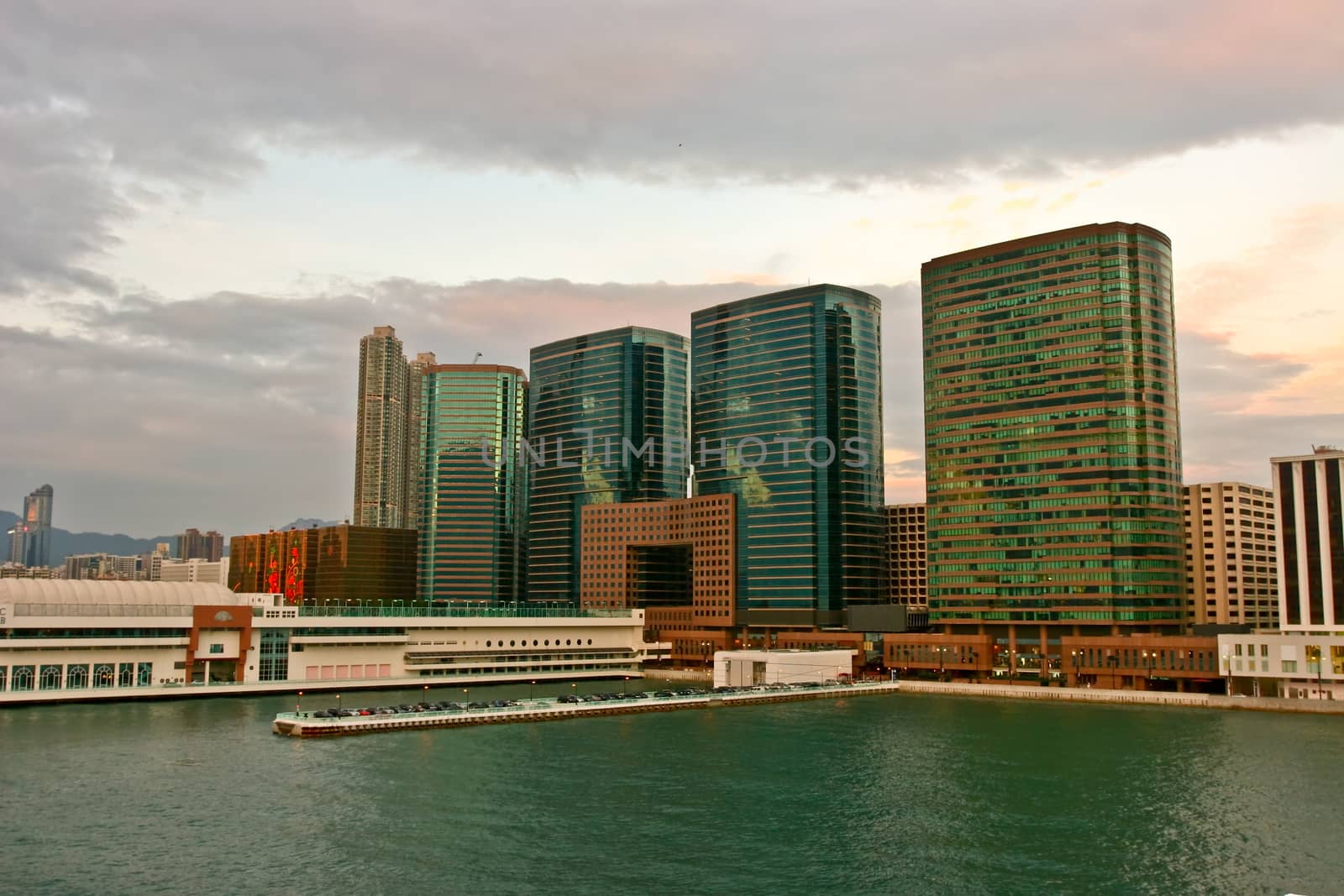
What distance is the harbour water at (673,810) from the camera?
215 ft

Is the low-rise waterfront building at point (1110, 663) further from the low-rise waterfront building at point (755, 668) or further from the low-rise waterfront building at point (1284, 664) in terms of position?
the low-rise waterfront building at point (755, 668)

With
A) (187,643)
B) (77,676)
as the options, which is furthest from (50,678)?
(187,643)

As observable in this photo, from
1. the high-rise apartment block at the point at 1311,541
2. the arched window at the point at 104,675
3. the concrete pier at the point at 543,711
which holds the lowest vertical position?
the concrete pier at the point at 543,711

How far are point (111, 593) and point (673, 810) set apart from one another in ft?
370

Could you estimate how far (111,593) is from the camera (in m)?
161

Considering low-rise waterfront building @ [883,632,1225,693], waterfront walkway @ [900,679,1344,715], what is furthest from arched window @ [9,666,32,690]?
low-rise waterfront building @ [883,632,1225,693]

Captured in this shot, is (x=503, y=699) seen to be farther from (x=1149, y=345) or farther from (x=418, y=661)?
(x=1149, y=345)

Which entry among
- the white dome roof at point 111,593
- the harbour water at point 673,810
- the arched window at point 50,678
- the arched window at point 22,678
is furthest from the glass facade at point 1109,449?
the arched window at point 22,678

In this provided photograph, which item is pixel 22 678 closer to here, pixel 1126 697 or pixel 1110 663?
pixel 1126 697

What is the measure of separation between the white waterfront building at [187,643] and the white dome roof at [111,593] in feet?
0.54

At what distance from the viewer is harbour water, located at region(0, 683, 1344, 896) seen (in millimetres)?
65500

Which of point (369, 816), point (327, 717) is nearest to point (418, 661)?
point (327, 717)

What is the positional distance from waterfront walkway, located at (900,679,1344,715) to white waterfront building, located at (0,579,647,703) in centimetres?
8261

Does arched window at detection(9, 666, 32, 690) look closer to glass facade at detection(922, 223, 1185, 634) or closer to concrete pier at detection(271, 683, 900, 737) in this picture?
concrete pier at detection(271, 683, 900, 737)
